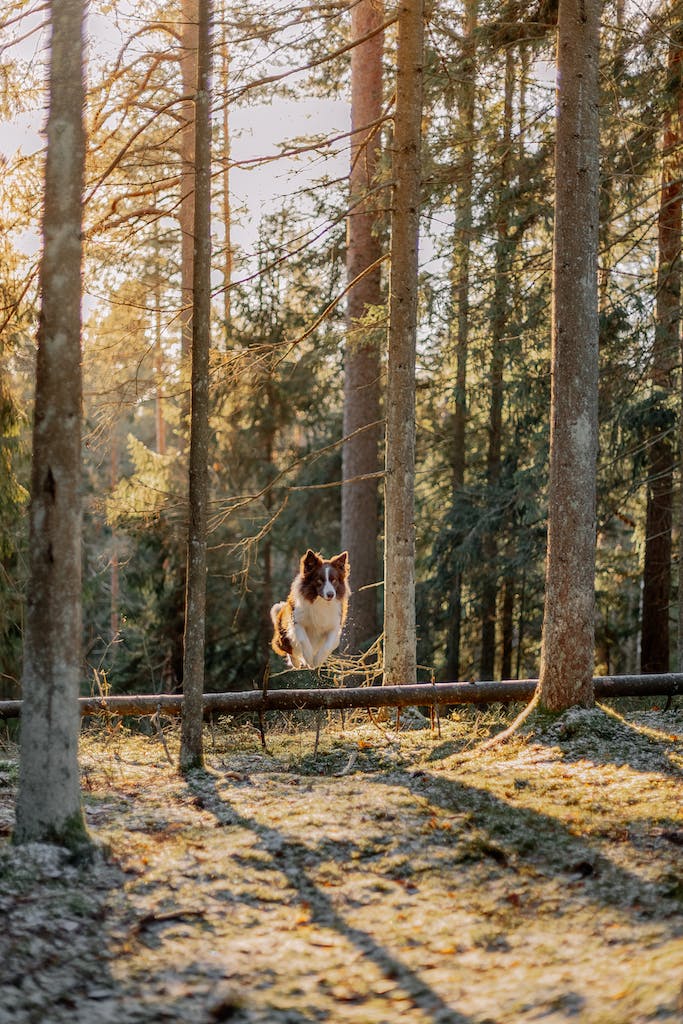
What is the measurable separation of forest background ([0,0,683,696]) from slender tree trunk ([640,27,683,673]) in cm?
5

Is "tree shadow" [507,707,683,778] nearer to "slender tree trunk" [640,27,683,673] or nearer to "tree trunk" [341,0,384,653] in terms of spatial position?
"slender tree trunk" [640,27,683,673]

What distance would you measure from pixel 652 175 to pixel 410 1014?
14.2m

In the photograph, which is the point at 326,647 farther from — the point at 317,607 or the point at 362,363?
the point at 362,363

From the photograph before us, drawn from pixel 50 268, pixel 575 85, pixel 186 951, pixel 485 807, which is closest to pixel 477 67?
pixel 575 85

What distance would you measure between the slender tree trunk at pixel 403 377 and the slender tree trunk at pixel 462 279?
2.45 feet

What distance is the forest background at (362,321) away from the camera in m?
11.3

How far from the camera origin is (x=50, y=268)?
573 cm

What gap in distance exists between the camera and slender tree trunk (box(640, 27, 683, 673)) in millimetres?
13773

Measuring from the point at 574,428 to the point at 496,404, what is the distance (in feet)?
40.8

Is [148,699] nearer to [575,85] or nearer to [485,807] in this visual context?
[485,807]

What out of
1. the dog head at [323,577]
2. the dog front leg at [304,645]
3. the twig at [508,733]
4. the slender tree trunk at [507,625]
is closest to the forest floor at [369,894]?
the twig at [508,733]

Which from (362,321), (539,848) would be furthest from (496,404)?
(539,848)

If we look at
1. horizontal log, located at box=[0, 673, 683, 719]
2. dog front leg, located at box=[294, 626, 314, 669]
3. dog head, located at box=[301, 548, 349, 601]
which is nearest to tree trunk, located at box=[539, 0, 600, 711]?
horizontal log, located at box=[0, 673, 683, 719]

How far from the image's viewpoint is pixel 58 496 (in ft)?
18.5
